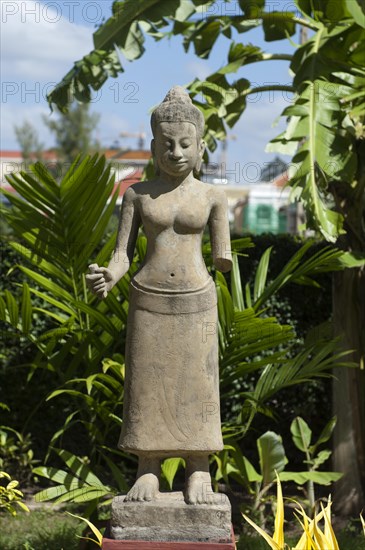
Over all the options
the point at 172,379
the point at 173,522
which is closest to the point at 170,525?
the point at 173,522

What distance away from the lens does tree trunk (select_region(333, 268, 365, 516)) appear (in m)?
7.24

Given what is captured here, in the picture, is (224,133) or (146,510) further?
(224,133)

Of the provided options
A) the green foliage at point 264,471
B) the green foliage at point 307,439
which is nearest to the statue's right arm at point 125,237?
the green foliage at point 264,471

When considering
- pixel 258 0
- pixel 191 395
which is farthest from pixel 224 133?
pixel 191 395

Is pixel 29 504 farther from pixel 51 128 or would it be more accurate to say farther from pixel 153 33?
pixel 51 128

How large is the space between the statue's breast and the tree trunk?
300 cm

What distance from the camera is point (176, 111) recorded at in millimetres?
4480

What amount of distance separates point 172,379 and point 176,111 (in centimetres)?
142

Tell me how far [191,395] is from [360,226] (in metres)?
3.16

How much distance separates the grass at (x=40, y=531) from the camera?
608 centimetres

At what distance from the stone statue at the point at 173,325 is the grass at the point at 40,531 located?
159cm

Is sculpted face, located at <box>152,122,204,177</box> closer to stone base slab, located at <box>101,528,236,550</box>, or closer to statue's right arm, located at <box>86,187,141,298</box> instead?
statue's right arm, located at <box>86,187,141,298</box>

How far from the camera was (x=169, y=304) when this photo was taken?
14.8 ft

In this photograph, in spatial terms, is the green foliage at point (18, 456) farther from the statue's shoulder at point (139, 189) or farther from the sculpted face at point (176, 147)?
the sculpted face at point (176, 147)
